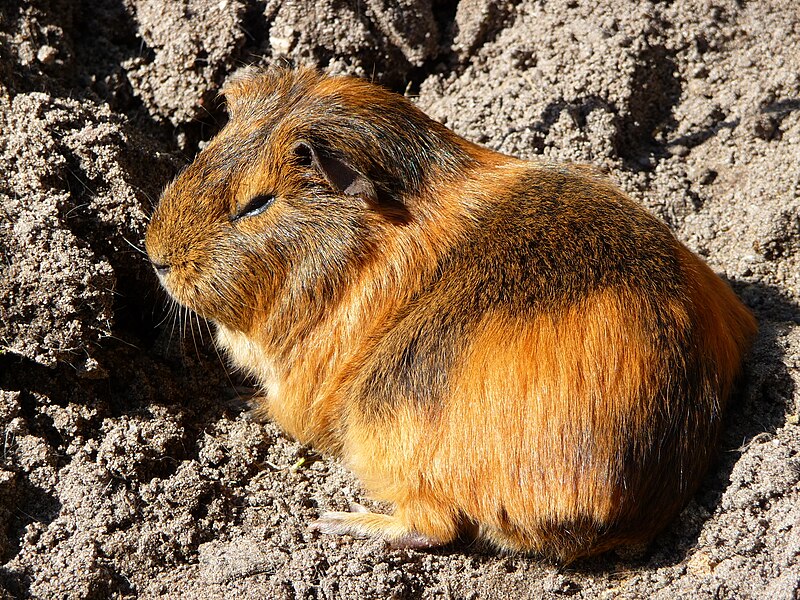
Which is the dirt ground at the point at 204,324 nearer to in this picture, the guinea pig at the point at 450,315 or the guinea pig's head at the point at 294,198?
the guinea pig at the point at 450,315

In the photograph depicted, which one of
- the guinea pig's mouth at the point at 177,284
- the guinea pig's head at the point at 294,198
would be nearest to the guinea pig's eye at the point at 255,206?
the guinea pig's head at the point at 294,198

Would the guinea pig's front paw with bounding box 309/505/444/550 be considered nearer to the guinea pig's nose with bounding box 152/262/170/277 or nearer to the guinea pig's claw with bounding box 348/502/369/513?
the guinea pig's claw with bounding box 348/502/369/513

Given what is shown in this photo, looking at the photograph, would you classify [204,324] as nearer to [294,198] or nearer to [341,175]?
[294,198]

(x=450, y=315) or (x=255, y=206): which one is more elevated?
(x=255, y=206)

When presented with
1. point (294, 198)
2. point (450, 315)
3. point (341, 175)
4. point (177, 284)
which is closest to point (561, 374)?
point (450, 315)

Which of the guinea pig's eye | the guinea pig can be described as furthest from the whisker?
the guinea pig's eye
